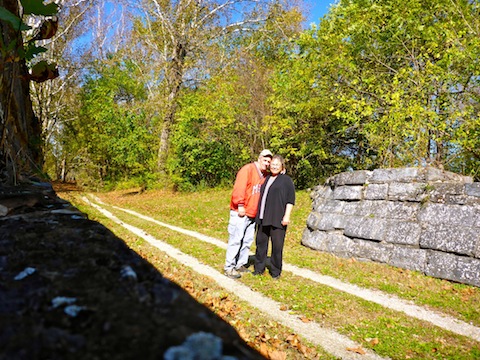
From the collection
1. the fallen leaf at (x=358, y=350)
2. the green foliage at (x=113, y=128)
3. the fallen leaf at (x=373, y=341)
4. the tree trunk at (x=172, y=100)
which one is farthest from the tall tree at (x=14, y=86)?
the green foliage at (x=113, y=128)

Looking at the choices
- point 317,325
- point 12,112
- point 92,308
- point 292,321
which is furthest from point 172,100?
point 92,308

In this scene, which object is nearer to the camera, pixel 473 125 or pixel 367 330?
pixel 367 330

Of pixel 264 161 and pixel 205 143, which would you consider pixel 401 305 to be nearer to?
pixel 264 161

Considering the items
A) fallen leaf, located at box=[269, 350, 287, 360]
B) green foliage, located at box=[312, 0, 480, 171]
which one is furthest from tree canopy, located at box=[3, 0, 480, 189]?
fallen leaf, located at box=[269, 350, 287, 360]

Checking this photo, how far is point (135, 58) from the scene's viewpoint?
76.9 ft

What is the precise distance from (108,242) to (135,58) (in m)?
24.6

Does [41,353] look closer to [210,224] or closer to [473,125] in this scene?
[473,125]

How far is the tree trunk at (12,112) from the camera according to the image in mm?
2623

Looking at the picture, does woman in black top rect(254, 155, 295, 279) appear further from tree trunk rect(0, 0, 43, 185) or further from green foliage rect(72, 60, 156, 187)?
green foliage rect(72, 60, 156, 187)

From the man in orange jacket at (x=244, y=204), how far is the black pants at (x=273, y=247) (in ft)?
0.68

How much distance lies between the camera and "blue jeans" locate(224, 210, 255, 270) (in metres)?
5.68

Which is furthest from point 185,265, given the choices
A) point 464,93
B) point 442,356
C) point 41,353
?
point 464,93

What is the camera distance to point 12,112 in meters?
Answer: 3.32

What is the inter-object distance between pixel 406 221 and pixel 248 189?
423cm
